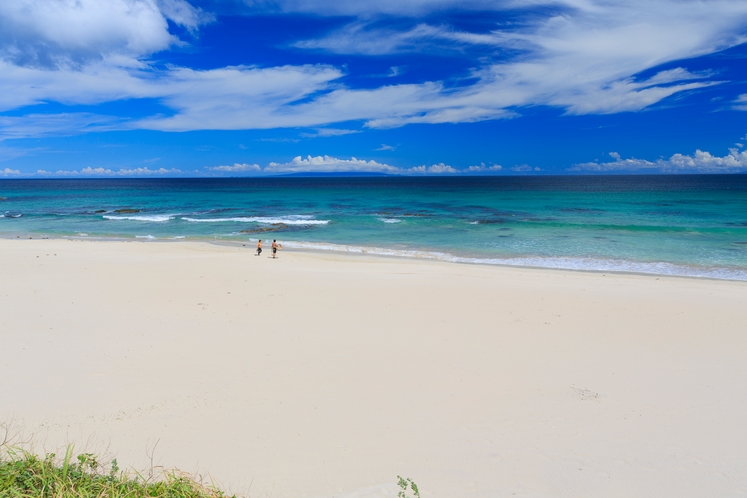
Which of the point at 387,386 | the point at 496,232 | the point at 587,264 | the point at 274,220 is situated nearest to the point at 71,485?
the point at 387,386

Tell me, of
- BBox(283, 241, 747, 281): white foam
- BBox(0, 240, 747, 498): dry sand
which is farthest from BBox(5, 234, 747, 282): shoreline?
BBox(0, 240, 747, 498): dry sand

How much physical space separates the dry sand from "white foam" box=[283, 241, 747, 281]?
567cm

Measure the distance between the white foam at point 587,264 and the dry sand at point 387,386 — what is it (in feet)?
18.6

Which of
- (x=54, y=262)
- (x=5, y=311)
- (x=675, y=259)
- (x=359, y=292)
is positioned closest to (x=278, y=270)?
(x=359, y=292)

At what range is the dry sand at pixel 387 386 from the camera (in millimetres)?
4707

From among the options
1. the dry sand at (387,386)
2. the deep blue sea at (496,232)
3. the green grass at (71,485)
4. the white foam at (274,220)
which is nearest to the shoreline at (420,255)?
the deep blue sea at (496,232)

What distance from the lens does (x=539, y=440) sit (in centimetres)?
522

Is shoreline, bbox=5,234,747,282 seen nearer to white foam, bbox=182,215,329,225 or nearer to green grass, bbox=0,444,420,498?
white foam, bbox=182,215,329,225

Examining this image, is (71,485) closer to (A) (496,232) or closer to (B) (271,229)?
(A) (496,232)

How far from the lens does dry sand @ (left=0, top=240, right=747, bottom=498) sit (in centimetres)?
471

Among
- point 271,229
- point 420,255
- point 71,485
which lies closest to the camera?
point 71,485

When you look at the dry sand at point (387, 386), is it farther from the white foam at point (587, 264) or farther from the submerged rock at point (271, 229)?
the submerged rock at point (271, 229)

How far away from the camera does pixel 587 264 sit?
18.9m

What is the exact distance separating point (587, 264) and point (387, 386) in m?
15.7
